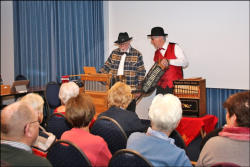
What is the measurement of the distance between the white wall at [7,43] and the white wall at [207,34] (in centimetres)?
339

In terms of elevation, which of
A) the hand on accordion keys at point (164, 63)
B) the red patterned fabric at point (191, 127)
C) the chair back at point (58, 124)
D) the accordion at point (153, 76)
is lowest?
the red patterned fabric at point (191, 127)

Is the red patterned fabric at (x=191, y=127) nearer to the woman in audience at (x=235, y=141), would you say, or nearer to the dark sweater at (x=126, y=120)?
the dark sweater at (x=126, y=120)

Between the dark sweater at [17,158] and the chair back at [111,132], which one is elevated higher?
the dark sweater at [17,158]

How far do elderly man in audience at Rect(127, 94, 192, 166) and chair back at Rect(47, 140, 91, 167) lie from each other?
0.28 metres

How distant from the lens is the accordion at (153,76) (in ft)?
13.0

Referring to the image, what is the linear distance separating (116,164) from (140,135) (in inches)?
9.7

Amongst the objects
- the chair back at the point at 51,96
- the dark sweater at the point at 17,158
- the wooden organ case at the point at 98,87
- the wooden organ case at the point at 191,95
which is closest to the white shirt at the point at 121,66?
the wooden organ case at the point at 98,87

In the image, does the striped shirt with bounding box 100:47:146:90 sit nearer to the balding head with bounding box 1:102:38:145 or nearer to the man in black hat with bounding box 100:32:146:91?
the man in black hat with bounding box 100:32:146:91

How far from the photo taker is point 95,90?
14.4ft

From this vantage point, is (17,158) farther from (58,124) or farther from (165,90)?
(165,90)

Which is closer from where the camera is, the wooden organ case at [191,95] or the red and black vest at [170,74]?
the wooden organ case at [191,95]

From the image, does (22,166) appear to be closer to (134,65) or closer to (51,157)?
(51,157)

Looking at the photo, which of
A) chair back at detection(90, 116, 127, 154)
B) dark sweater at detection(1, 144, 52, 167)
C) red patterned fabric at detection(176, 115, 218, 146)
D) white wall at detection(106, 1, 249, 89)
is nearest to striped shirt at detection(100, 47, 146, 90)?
white wall at detection(106, 1, 249, 89)

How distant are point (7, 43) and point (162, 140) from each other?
6.47 metres
